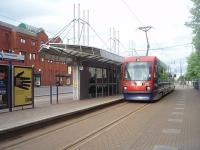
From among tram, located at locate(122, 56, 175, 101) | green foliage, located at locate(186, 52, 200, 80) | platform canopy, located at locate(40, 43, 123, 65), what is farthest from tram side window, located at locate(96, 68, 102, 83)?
green foliage, located at locate(186, 52, 200, 80)

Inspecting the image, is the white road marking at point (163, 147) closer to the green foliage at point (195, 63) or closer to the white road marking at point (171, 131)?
the white road marking at point (171, 131)

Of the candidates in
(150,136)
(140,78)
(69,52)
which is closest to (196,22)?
(140,78)

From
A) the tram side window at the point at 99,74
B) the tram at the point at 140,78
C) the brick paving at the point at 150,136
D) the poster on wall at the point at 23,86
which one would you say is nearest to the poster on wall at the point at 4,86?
the poster on wall at the point at 23,86

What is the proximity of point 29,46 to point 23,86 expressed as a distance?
Answer: 58043 mm

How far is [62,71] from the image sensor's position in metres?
89.6

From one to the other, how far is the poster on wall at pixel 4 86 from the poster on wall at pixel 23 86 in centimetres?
56

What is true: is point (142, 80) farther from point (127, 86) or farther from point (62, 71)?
point (62, 71)

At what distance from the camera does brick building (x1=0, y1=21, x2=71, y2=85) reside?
209ft

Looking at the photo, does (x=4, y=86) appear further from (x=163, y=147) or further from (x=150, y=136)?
(x=163, y=147)

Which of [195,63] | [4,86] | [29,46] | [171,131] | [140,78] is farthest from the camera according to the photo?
[29,46]

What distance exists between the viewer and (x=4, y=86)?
14078mm

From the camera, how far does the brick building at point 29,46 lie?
63.8m

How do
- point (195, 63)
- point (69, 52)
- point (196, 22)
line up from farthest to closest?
point (195, 63) < point (196, 22) < point (69, 52)

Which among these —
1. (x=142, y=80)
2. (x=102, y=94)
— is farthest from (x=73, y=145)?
(x=102, y=94)
